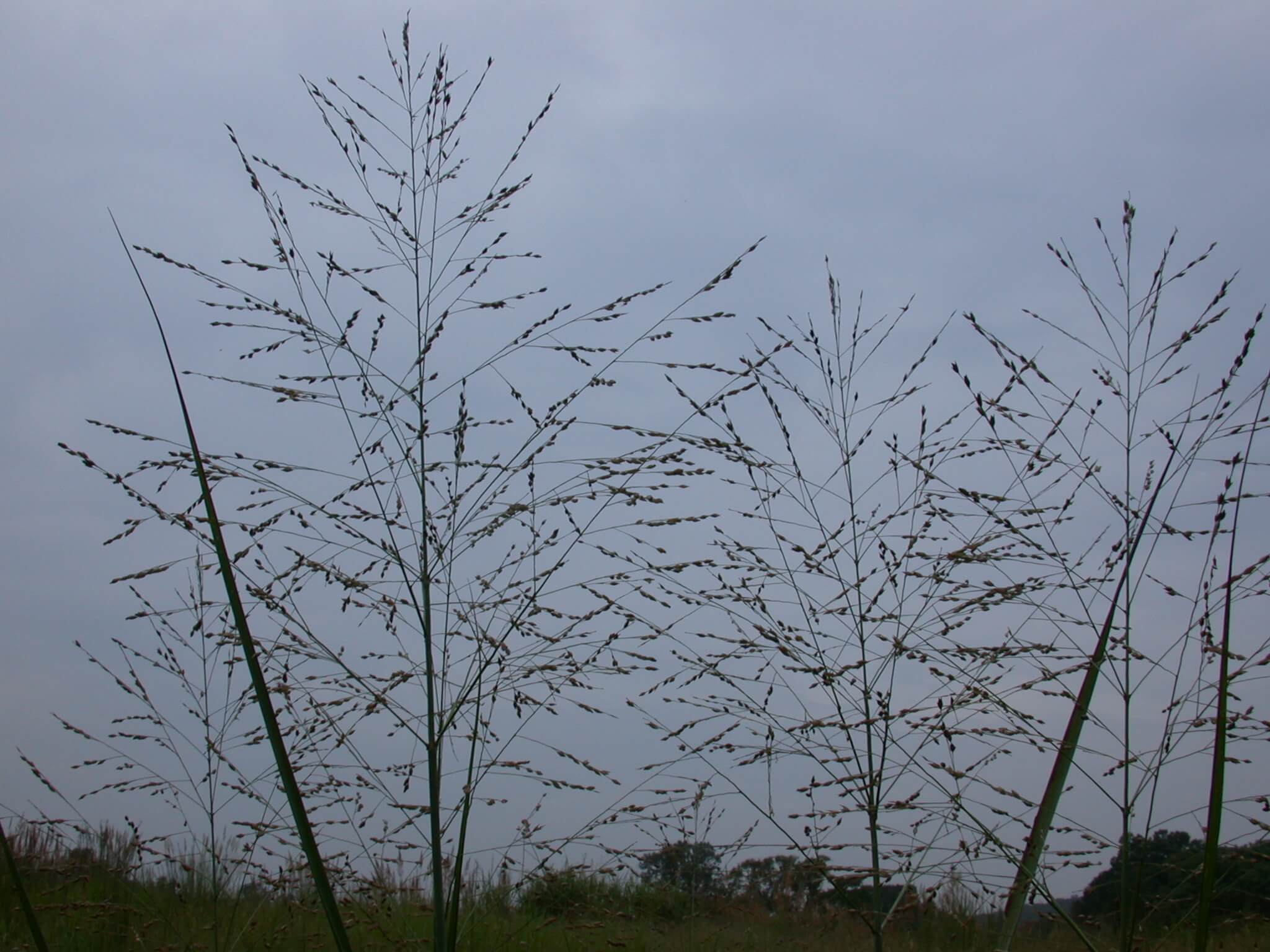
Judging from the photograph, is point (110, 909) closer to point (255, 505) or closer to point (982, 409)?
point (255, 505)

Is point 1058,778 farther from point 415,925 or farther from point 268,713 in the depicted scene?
point 415,925

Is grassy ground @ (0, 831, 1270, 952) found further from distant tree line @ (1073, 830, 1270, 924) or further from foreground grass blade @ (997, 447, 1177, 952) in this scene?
foreground grass blade @ (997, 447, 1177, 952)

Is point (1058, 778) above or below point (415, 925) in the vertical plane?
above

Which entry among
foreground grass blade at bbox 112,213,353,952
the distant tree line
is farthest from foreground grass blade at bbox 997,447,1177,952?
foreground grass blade at bbox 112,213,353,952

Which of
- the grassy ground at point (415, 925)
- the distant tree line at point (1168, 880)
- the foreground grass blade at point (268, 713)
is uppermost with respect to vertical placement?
the foreground grass blade at point (268, 713)

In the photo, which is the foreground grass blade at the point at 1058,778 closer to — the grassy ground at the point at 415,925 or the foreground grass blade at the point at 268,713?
the grassy ground at the point at 415,925

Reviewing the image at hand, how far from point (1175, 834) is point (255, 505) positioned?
2637 mm

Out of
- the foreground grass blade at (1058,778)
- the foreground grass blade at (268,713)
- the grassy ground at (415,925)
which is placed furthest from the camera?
the grassy ground at (415,925)

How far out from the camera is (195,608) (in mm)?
2430

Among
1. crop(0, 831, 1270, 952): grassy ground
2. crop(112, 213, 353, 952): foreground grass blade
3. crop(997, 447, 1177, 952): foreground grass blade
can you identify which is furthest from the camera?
crop(0, 831, 1270, 952): grassy ground

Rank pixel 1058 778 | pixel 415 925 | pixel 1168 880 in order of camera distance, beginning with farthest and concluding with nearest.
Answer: pixel 415 925, pixel 1168 880, pixel 1058 778

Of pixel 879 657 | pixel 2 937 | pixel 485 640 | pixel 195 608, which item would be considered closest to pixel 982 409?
pixel 879 657

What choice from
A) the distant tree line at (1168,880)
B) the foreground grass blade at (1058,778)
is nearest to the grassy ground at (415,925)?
the distant tree line at (1168,880)

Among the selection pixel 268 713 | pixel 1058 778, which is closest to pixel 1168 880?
pixel 1058 778
